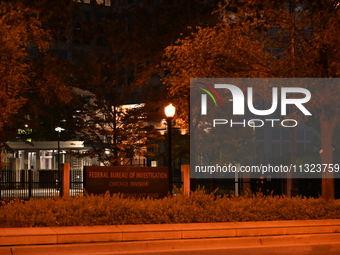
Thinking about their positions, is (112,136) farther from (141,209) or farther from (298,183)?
(141,209)

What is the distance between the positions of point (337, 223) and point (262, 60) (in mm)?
6263

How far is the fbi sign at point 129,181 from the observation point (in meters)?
20.6

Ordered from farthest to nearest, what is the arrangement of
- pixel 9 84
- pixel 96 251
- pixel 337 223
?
1. pixel 9 84
2. pixel 337 223
3. pixel 96 251

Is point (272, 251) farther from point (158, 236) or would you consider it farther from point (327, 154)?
point (327, 154)

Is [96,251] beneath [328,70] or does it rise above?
beneath

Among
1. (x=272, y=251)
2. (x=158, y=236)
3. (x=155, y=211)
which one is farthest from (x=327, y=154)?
(x=158, y=236)

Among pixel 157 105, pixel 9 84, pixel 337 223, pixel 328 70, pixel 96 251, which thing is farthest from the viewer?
pixel 157 105

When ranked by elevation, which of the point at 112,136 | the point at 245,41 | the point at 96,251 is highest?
the point at 245,41

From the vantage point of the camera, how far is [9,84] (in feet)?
76.0

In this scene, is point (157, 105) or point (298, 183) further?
point (157, 105)

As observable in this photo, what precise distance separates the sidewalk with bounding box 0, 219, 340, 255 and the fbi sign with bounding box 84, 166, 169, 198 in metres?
6.21

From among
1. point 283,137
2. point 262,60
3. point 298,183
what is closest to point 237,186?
point 298,183

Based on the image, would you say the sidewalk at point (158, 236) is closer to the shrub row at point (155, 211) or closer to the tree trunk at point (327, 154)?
the shrub row at point (155, 211)

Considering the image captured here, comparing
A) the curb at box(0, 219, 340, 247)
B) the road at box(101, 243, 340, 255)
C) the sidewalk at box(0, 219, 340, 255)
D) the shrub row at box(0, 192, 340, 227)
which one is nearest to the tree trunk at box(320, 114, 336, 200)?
the shrub row at box(0, 192, 340, 227)
